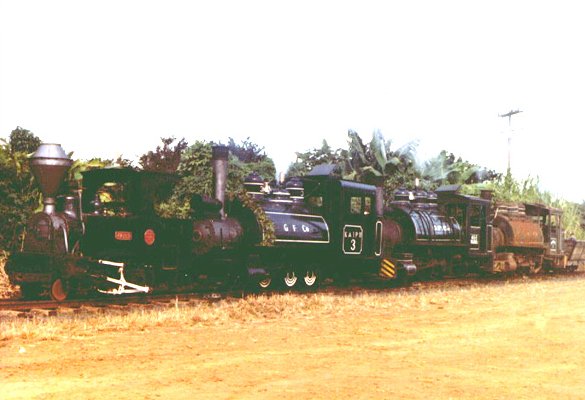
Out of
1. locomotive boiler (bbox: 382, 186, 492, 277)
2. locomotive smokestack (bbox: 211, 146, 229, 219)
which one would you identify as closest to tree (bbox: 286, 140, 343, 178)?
locomotive boiler (bbox: 382, 186, 492, 277)

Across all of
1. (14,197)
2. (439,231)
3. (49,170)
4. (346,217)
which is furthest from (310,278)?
(14,197)

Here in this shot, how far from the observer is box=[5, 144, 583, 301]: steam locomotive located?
14508 mm

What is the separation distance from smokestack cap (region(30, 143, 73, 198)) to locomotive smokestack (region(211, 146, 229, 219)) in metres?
3.50

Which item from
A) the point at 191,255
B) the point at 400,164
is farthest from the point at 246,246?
the point at 400,164

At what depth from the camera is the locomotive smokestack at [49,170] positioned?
14.6 metres

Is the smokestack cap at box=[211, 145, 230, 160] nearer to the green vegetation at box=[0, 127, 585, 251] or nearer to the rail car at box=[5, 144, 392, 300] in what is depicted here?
the rail car at box=[5, 144, 392, 300]

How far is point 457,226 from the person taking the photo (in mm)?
24750

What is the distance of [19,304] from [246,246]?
5.39 metres

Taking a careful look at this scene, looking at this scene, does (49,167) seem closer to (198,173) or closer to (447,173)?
(198,173)

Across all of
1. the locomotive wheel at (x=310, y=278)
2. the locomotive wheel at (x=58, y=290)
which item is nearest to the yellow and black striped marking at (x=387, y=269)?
the locomotive wheel at (x=310, y=278)

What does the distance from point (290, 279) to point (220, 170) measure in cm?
353

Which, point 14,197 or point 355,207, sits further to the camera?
point 355,207

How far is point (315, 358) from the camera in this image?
28.8 ft

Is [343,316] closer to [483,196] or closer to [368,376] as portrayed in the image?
[368,376]
